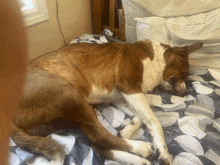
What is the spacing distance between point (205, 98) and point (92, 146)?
1.12 m

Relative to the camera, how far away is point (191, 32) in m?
1.76

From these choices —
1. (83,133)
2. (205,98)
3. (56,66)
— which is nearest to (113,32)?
(56,66)

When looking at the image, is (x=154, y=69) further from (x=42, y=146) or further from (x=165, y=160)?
(x=42, y=146)

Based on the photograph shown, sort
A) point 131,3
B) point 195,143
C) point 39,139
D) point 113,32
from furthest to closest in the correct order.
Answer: point 113,32 < point 131,3 < point 195,143 < point 39,139

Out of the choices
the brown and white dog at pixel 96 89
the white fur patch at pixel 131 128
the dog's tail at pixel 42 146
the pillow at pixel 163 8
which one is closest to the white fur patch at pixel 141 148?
the brown and white dog at pixel 96 89

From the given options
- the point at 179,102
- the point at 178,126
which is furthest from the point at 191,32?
the point at 178,126

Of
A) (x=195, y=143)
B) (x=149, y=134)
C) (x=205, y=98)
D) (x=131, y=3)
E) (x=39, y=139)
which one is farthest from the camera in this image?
(x=131, y=3)

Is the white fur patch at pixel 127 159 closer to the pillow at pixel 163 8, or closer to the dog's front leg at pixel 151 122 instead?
the dog's front leg at pixel 151 122

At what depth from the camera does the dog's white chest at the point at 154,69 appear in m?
1.69

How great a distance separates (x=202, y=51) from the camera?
1.85m

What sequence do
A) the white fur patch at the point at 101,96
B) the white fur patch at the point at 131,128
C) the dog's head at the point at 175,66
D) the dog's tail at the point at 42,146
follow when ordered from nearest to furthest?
the dog's tail at the point at 42,146 < the white fur patch at the point at 131,128 < the white fur patch at the point at 101,96 < the dog's head at the point at 175,66

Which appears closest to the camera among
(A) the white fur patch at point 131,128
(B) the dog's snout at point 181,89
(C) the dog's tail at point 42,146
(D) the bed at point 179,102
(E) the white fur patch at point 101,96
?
(C) the dog's tail at point 42,146

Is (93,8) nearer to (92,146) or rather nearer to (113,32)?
(113,32)

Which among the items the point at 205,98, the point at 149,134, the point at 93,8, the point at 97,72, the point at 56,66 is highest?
the point at 93,8
